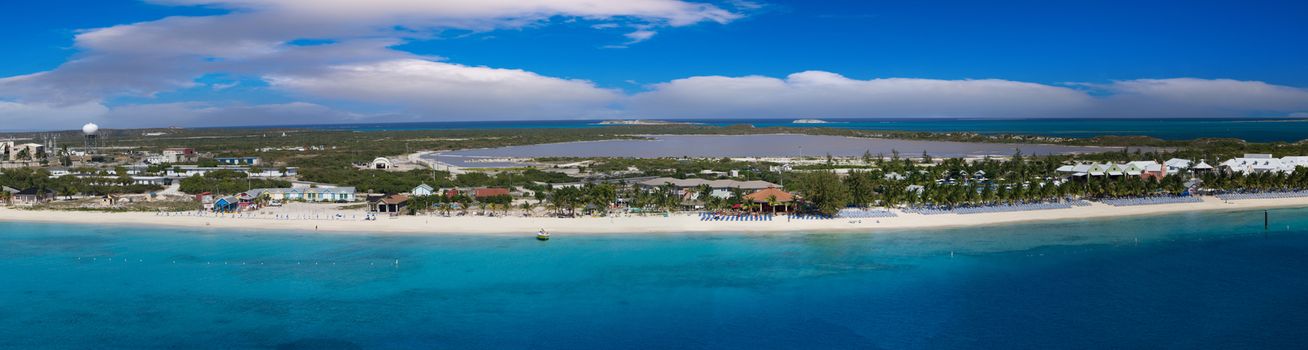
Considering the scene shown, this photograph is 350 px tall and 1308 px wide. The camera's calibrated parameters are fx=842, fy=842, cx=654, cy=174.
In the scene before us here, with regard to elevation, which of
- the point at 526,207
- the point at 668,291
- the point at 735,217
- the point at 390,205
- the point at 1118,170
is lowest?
the point at 668,291

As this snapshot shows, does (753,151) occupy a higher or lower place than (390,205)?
higher

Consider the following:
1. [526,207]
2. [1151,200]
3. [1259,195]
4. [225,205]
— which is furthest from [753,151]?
[225,205]

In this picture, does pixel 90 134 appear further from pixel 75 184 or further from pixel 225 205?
pixel 225 205

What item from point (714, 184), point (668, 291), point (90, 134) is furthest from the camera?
point (90, 134)

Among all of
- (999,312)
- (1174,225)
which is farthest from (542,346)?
(1174,225)

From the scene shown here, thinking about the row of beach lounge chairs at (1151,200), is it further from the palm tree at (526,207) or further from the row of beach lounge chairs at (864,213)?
the palm tree at (526,207)

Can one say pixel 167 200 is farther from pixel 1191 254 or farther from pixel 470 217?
pixel 1191 254

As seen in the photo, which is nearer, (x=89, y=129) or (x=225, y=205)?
(x=225, y=205)

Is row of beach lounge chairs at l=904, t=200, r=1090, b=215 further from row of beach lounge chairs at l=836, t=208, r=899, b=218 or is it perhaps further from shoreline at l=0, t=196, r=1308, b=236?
row of beach lounge chairs at l=836, t=208, r=899, b=218

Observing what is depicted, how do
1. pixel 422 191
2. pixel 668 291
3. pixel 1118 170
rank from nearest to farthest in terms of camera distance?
pixel 668 291
pixel 422 191
pixel 1118 170
